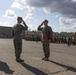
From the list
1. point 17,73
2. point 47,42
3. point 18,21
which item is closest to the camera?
point 17,73

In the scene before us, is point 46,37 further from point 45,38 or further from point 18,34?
point 18,34

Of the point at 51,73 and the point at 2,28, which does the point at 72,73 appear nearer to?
the point at 51,73

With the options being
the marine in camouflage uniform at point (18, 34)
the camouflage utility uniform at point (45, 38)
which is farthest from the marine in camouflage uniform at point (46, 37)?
the marine in camouflage uniform at point (18, 34)

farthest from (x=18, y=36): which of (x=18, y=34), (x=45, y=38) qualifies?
(x=45, y=38)

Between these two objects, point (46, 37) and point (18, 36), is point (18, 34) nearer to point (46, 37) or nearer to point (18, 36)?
point (18, 36)

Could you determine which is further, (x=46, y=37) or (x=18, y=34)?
(x=46, y=37)

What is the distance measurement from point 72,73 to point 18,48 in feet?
10.3

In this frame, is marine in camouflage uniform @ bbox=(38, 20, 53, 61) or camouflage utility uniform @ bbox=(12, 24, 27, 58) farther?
marine in camouflage uniform @ bbox=(38, 20, 53, 61)

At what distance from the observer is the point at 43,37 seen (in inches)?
426

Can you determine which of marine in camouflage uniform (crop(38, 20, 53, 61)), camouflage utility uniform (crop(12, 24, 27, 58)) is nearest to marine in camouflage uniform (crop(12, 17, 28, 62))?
camouflage utility uniform (crop(12, 24, 27, 58))

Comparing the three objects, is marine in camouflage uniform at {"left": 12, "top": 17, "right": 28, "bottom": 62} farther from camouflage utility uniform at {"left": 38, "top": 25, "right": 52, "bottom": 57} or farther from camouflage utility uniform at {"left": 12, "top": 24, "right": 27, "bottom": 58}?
camouflage utility uniform at {"left": 38, "top": 25, "right": 52, "bottom": 57}

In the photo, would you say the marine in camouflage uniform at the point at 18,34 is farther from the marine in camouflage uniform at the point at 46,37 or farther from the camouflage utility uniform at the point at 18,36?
the marine in camouflage uniform at the point at 46,37

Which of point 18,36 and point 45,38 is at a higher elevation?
point 18,36

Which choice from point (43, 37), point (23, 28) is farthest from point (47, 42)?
point (23, 28)
